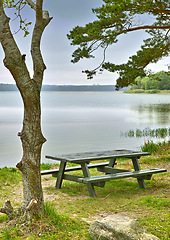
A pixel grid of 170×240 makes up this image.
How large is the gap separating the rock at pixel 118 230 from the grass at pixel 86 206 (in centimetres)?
22

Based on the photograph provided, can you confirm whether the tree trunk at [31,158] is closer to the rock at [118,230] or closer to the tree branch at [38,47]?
the tree branch at [38,47]

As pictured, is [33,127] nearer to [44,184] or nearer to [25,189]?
[25,189]

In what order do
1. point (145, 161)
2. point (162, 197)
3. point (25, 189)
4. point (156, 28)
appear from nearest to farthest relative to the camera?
1. point (25, 189)
2. point (162, 197)
3. point (145, 161)
4. point (156, 28)

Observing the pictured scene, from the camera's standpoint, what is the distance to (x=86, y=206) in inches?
213

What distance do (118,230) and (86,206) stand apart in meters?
1.83

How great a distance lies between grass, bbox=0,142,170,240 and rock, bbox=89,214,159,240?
0.73ft

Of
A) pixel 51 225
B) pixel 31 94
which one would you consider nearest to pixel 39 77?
pixel 31 94

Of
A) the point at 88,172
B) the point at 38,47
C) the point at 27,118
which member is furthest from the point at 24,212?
the point at 38,47

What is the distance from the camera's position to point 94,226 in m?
3.88

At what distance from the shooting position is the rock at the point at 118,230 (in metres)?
3.60

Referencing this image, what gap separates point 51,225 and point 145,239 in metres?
1.21

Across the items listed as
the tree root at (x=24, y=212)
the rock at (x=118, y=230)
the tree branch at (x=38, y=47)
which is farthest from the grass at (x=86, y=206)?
the tree branch at (x=38, y=47)

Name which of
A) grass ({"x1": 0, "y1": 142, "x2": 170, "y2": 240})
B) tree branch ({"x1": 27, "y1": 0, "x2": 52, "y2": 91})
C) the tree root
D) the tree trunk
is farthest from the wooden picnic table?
tree branch ({"x1": 27, "y1": 0, "x2": 52, "y2": 91})

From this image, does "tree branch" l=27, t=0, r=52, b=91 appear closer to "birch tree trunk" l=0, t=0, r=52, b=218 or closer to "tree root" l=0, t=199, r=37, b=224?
"birch tree trunk" l=0, t=0, r=52, b=218
